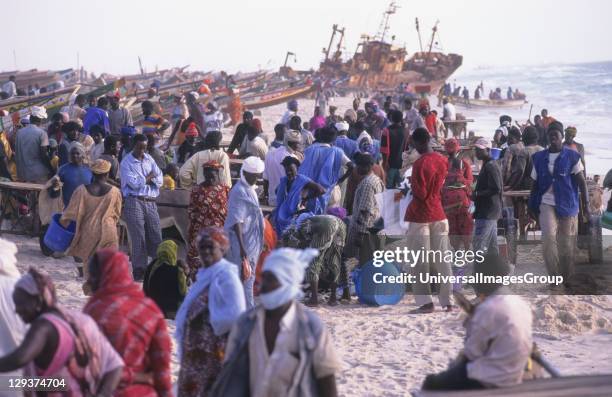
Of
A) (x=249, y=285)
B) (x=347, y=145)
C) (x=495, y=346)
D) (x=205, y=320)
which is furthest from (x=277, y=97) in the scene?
(x=495, y=346)

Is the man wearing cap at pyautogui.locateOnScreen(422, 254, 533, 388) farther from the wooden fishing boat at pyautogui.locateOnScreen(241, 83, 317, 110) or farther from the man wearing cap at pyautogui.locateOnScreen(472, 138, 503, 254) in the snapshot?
the wooden fishing boat at pyautogui.locateOnScreen(241, 83, 317, 110)

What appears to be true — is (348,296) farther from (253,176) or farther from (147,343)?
(147,343)

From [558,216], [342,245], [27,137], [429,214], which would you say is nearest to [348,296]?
[342,245]

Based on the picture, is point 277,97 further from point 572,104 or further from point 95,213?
point 572,104

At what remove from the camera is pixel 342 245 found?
984 centimetres

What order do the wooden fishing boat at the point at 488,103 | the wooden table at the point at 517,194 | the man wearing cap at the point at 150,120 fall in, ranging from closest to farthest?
1. the wooden table at the point at 517,194
2. the man wearing cap at the point at 150,120
3. the wooden fishing boat at the point at 488,103

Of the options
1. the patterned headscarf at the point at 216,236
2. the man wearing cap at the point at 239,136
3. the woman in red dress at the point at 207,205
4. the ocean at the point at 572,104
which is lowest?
the ocean at the point at 572,104

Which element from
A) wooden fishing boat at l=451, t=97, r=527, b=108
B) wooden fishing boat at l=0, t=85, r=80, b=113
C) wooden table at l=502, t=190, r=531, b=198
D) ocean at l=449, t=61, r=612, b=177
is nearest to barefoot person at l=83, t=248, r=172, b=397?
wooden table at l=502, t=190, r=531, b=198

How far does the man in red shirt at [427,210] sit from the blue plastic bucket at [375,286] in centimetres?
53

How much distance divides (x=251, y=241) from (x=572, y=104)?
68828mm

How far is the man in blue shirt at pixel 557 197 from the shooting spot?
991 centimetres

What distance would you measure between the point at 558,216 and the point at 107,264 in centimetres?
626

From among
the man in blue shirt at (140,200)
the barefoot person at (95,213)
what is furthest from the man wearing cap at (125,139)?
the barefoot person at (95,213)

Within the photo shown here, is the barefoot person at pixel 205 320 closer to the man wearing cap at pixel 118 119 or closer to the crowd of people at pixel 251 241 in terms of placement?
the crowd of people at pixel 251 241
